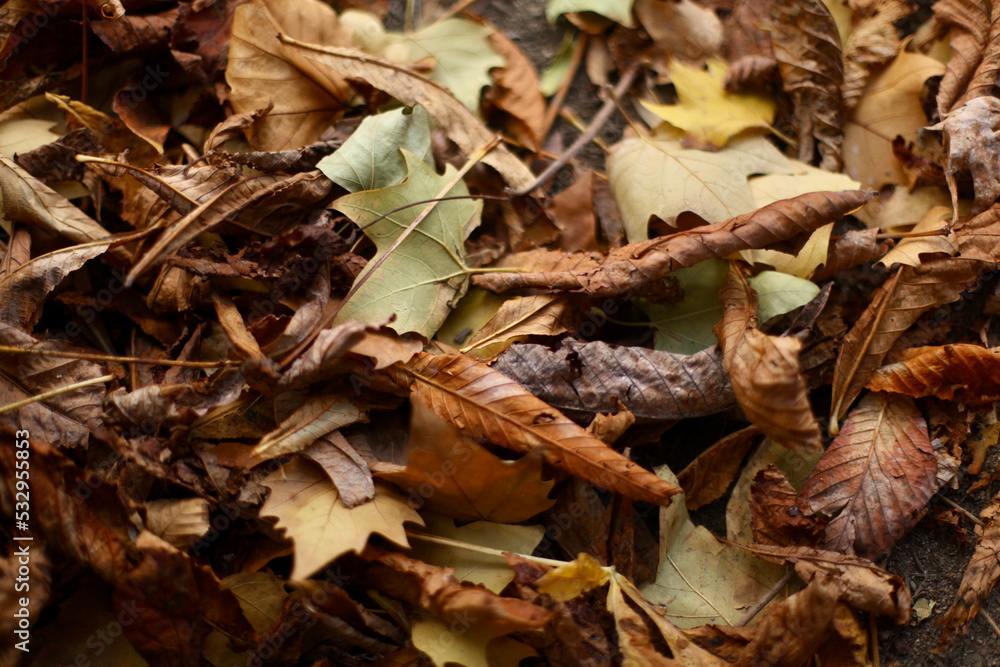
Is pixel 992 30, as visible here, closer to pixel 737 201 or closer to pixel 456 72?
pixel 737 201

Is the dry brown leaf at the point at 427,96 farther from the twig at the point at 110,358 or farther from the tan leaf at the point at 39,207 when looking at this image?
the twig at the point at 110,358

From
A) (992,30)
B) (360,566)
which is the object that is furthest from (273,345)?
(992,30)

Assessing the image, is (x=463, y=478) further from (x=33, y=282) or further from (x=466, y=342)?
(x=33, y=282)

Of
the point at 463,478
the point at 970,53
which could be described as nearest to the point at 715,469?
the point at 463,478

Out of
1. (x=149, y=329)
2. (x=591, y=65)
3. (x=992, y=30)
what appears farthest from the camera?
(x=591, y=65)

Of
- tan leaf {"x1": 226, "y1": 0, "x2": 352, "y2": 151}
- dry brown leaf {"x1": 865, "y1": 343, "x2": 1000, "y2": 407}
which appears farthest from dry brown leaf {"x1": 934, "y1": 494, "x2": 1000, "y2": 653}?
tan leaf {"x1": 226, "y1": 0, "x2": 352, "y2": 151}

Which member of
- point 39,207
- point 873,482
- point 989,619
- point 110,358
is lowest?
point 989,619

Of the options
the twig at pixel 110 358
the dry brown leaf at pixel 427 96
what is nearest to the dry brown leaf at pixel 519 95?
the dry brown leaf at pixel 427 96

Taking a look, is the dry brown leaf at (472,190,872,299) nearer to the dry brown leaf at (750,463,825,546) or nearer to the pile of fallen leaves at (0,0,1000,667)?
the pile of fallen leaves at (0,0,1000,667)
